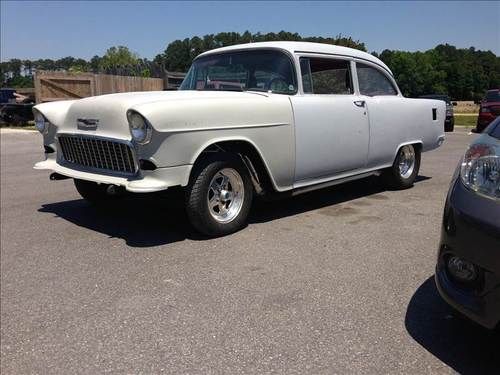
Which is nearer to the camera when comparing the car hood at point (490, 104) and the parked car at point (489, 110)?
the parked car at point (489, 110)

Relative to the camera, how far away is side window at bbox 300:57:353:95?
17.1 ft

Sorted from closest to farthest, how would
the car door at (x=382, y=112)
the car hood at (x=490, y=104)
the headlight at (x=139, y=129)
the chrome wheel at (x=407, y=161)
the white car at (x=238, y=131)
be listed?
the headlight at (x=139, y=129)
the white car at (x=238, y=131)
the car door at (x=382, y=112)
the chrome wheel at (x=407, y=161)
the car hood at (x=490, y=104)

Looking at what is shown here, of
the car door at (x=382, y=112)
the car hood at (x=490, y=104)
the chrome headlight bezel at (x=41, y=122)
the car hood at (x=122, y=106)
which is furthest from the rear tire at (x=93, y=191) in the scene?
the car hood at (x=490, y=104)

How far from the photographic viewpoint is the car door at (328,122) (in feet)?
16.5

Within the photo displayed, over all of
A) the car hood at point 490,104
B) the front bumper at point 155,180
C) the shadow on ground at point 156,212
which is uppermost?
the car hood at point 490,104

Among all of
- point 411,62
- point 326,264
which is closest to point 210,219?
point 326,264

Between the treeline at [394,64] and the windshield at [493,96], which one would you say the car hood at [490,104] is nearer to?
the windshield at [493,96]

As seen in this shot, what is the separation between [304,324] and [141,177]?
75.3 inches

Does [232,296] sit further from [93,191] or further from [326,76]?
[326,76]

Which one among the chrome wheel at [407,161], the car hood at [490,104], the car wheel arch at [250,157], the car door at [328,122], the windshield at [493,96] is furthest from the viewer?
the windshield at [493,96]

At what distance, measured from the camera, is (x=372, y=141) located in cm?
593

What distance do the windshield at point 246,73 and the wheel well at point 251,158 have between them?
0.75 metres

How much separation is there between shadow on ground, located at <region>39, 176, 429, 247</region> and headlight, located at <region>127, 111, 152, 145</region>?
63 cm

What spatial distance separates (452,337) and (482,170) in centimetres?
97
